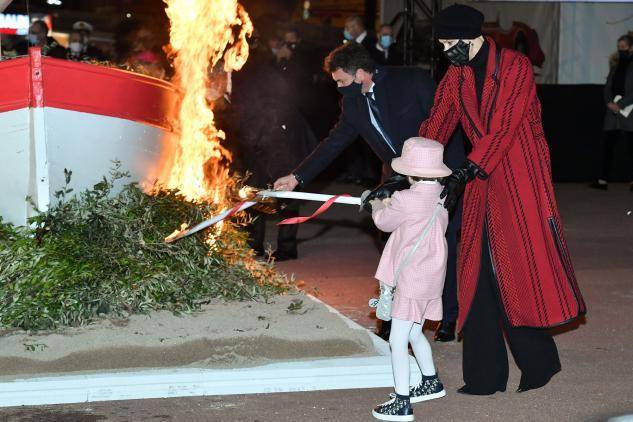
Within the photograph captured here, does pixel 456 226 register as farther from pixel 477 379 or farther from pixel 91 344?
pixel 91 344

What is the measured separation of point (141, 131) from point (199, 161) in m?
0.58

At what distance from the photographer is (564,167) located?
710 inches

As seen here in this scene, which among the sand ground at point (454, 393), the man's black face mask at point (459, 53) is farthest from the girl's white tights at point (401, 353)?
the man's black face mask at point (459, 53)

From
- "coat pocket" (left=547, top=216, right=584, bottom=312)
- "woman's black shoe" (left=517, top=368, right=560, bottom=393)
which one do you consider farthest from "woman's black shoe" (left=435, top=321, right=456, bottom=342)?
"coat pocket" (left=547, top=216, right=584, bottom=312)

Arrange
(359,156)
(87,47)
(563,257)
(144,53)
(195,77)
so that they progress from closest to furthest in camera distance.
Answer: (563,257), (195,77), (144,53), (87,47), (359,156)

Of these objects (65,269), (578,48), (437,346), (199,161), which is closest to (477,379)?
(437,346)

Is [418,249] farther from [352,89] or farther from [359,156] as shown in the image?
[359,156]

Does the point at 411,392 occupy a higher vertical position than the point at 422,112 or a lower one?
lower

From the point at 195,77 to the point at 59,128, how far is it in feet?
4.93

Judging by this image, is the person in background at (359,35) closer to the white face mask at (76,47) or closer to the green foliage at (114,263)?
the white face mask at (76,47)

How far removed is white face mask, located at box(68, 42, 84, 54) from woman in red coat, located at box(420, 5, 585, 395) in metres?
9.96

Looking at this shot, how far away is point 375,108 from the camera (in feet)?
23.7

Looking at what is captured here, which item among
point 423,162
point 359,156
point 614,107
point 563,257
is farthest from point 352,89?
point 359,156

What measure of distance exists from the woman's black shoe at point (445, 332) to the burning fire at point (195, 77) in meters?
2.28
